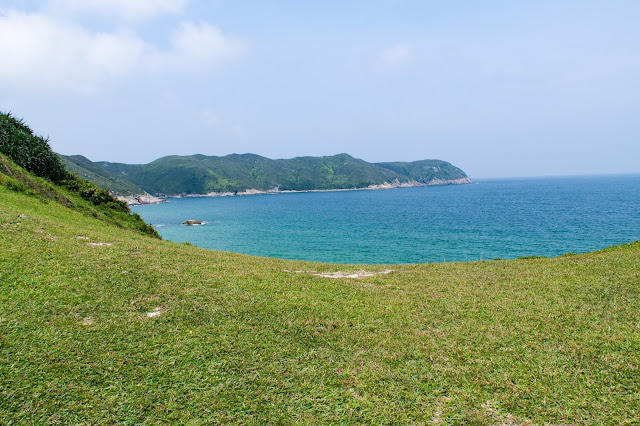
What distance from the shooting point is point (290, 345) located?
9266 millimetres

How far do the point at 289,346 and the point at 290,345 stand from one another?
2.6 inches

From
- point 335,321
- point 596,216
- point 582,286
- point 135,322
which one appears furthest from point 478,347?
point 596,216

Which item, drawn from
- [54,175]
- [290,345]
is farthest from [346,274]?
[54,175]

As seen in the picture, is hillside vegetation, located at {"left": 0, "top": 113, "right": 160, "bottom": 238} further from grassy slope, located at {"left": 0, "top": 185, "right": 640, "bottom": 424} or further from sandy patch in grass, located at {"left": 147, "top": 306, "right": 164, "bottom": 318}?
sandy patch in grass, located at {"left": 147, "top": 306, "right": 164, "bottom": 318}

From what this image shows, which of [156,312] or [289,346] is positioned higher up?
[156,312]

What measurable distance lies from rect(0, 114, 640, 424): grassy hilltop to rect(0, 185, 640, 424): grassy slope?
42mm

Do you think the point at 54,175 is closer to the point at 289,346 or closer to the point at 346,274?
the point at 346,274

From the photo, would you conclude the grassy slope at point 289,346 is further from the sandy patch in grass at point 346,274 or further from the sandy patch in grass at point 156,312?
the sandy patch in grass at point 346,274

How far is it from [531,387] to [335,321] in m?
5.37

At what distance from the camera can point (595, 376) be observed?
7938mm

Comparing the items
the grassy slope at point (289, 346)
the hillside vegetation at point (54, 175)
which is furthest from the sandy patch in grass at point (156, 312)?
the hillside vegetation at point (54, 175)

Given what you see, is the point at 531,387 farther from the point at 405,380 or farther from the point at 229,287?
the point at 229,287

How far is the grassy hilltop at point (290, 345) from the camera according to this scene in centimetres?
685

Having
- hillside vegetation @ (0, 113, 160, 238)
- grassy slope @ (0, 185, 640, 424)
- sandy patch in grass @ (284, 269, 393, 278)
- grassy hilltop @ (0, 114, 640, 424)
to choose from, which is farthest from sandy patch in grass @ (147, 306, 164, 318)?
hillside vegetation @ (0, 113, 160, 238)
